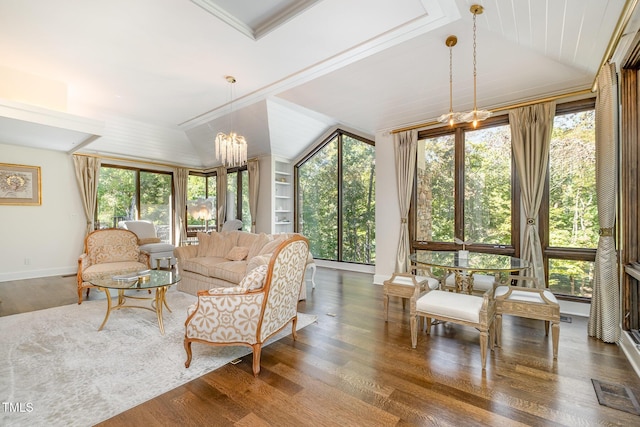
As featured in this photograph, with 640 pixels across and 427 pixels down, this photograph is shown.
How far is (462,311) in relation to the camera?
8.13ft

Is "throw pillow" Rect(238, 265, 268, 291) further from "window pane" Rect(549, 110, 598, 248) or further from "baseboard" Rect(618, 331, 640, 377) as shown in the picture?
"window pane" Rect(549, 110, 598, 248)

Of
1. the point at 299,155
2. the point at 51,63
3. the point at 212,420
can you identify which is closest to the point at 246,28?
the point at 51,63

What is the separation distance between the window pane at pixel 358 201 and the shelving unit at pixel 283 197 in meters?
1.64

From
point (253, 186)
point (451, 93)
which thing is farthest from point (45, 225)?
point (451, 93)

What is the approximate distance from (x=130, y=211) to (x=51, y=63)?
164 inches

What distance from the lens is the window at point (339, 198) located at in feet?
20.8

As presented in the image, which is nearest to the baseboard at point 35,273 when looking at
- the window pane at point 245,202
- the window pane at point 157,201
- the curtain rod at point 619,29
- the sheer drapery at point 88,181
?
the sheer drapery at point 88,181

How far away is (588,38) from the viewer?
104 inches

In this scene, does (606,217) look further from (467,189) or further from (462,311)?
(462,311)

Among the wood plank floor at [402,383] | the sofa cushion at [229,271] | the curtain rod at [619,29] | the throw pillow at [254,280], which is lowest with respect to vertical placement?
the wood plank floor at [402,383]

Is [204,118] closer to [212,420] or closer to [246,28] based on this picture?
[246,28]

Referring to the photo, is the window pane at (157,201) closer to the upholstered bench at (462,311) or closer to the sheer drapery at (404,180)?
the sheer drapery at (404,180)

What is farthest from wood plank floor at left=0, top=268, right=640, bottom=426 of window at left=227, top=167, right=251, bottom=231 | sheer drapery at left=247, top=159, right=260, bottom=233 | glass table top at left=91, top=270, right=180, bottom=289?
window at left=227, top=167, right=251, bottom=231

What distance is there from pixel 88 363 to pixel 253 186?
5.39 metres
